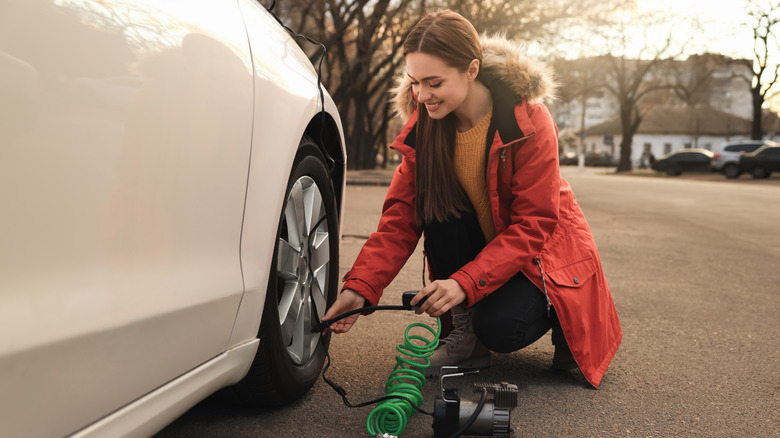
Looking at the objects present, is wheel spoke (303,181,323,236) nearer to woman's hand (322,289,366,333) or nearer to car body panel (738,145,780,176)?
woman's hand (322,289,366,333)

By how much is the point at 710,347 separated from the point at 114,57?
298 centimetres

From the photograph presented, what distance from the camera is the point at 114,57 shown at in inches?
47.8

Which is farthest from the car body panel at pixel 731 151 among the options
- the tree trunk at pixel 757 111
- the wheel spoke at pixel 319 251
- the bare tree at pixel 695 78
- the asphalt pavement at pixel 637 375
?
the wheel spoke at pixel 319 251

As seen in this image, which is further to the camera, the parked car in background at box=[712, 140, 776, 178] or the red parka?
the parked car in background at box=[712, 140, 776, 178]

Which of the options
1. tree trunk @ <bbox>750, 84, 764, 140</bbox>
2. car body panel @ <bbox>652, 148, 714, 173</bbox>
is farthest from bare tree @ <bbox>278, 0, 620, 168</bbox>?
tree trunk @ <bbox>750, 84, 764, 140</bbox>

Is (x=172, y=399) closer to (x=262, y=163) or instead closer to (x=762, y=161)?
(x=262, y=163)

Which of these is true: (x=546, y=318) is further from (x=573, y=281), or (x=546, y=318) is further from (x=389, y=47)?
(x=389, y=47)

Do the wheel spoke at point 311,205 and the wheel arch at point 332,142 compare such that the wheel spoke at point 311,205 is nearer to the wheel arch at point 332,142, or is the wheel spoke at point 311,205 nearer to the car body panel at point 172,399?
the wheel arch at point 332,142

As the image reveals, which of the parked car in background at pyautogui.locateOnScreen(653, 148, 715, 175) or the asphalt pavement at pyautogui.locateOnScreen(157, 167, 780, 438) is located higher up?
the asphalt pavement at pyautogui.locateOnScreen(157, 167, 780, 438)

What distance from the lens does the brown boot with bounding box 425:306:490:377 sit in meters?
2.82

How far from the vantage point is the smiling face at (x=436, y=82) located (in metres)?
2.44

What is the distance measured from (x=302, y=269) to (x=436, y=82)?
2.54 ft

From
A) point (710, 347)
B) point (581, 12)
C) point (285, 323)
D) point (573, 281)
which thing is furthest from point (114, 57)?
point (581, 12)

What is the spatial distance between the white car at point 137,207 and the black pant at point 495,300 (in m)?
0.82
